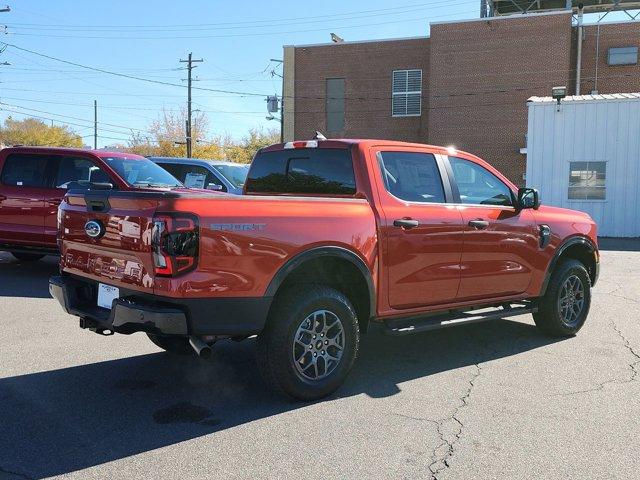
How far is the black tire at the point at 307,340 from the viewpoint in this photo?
4.24m

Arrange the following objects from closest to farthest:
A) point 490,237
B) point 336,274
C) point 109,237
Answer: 1. point 109,237
2. point 336,274
3. point 490,237

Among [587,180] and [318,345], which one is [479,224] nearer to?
[318,345]

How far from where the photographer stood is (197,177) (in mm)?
12508

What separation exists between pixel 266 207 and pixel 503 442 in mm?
2133

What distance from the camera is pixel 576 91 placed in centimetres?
3133

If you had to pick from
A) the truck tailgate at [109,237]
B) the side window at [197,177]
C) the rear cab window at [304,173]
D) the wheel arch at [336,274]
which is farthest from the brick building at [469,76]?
the truck tailgate at [109,237]

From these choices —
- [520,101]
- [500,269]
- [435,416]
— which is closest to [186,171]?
[500,269]

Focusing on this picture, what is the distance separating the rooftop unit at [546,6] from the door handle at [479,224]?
1359 inches

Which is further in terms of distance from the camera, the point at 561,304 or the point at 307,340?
the point at 561,304

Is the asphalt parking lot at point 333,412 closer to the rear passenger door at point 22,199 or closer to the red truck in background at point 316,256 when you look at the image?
the red truck in background at point 316,256

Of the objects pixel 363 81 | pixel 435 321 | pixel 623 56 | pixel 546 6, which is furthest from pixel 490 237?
pixel 546 6

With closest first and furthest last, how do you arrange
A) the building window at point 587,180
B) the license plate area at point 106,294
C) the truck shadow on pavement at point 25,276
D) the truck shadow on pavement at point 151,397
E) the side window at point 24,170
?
the truck shadow on pavement at point 151,397
the license plate area at point 106,294
the truck shadow on pavement at point 25,276
the side window at point 24,170
the building window at point 587,180

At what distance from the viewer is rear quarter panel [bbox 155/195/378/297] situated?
382 cm

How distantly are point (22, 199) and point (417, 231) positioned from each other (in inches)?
279
